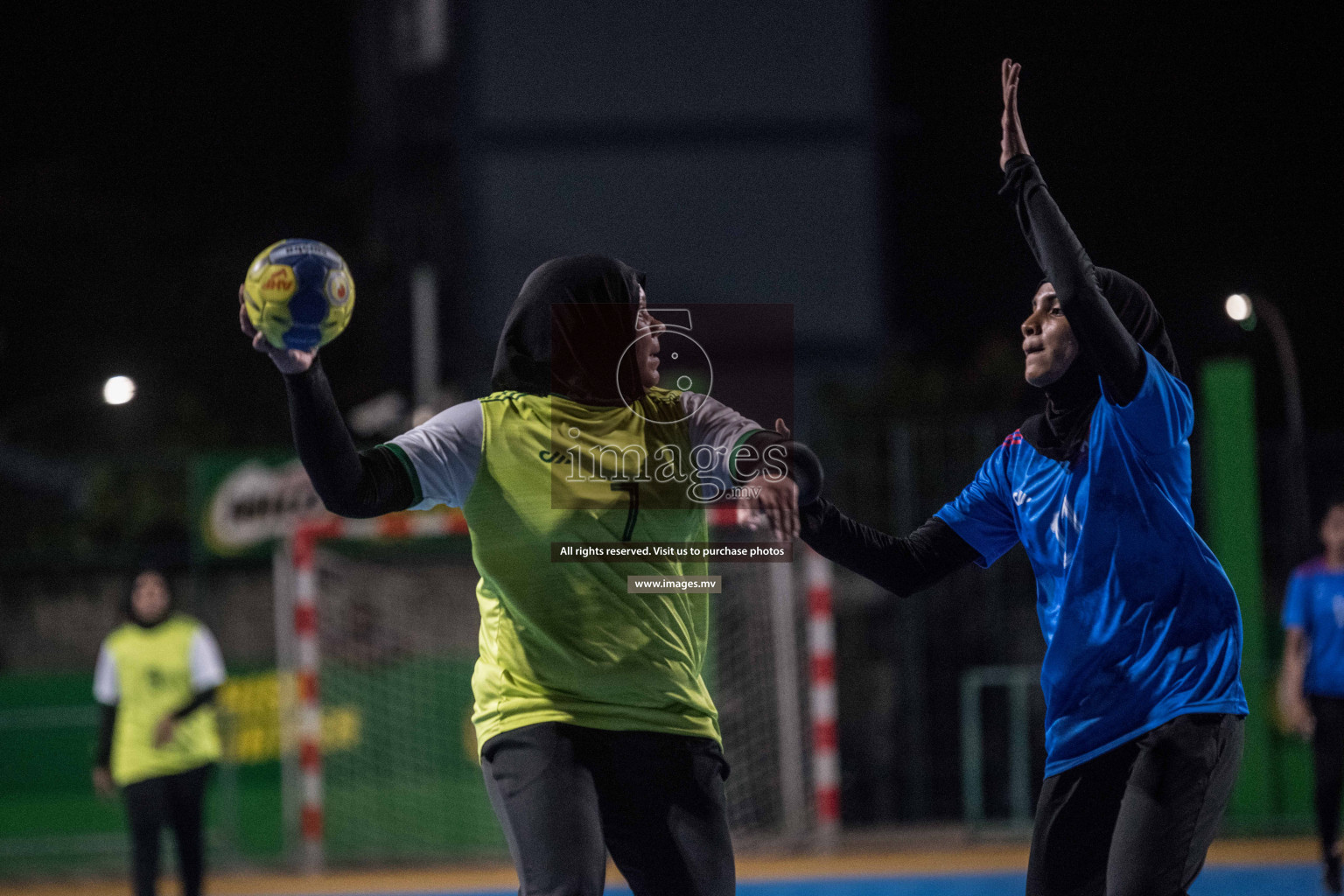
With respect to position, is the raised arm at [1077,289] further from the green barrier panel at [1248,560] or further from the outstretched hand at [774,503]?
the green barrier panel at [1248,560]

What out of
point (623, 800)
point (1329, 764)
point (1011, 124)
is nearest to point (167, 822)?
point (623, 800)

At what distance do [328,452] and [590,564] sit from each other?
611 mm

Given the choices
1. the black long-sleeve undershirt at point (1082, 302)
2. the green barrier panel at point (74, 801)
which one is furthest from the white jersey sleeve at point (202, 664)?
the black long-sleeve undershirt at point (1082, 302)

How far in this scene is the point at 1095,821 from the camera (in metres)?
3.41

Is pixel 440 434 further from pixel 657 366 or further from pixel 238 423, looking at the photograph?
pixel 238 423

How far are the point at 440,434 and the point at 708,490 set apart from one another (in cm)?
60

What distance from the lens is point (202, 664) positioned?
7387mm

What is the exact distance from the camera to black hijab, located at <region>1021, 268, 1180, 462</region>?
348 cm

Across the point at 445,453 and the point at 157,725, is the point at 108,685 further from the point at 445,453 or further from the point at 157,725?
the point at 445,453

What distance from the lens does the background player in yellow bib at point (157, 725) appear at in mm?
7020

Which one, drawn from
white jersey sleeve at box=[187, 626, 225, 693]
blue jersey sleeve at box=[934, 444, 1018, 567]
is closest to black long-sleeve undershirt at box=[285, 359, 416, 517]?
blue jersey sleeve at box=[934, 444, 1018, 567]

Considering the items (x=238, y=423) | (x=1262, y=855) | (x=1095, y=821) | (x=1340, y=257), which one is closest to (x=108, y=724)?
(x=1095, y=821)

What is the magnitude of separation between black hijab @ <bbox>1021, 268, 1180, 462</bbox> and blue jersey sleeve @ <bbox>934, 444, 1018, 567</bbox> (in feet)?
0.66

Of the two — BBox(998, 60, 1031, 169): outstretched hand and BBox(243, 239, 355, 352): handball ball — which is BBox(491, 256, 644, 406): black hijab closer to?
BBox(243, 239, 355, 352): handball ball
